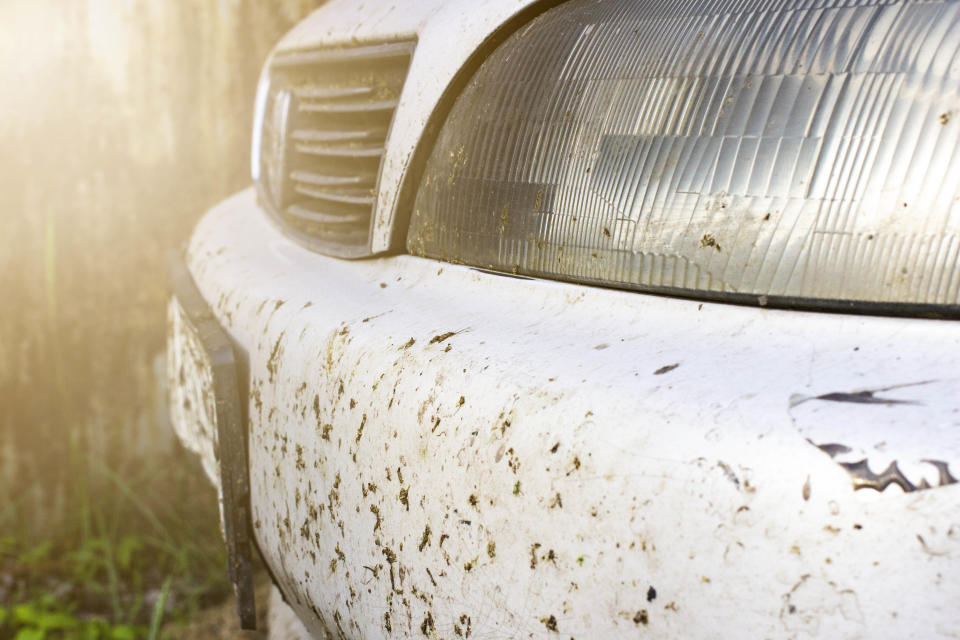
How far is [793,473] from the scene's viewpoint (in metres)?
0.61

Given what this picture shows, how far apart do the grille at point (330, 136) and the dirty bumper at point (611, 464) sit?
0.91 ft

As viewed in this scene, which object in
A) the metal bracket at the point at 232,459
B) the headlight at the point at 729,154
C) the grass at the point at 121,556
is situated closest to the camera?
the headlight at the point at 729,154

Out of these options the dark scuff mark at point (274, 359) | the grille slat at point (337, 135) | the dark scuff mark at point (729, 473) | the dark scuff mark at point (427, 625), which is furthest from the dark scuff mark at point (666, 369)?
the grille slat at point (337, 135)

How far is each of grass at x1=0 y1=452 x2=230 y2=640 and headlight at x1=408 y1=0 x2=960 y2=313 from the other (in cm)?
186

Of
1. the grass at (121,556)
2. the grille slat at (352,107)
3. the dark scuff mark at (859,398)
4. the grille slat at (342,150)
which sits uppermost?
the grille slat at (352,107)

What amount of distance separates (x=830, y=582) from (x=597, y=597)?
19cm

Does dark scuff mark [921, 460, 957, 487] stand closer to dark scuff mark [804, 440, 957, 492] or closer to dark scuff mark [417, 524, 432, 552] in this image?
dark scuff mark [804, 440, 957, 492]

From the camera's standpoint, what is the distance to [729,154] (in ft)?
2.55

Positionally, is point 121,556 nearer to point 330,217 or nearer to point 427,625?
point 330,217

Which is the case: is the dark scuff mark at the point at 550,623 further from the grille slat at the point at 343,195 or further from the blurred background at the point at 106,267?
the blurred background at the point at 106,267

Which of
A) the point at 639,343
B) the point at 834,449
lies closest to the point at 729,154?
the point at 639,343

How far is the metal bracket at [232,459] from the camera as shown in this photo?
1218 mm

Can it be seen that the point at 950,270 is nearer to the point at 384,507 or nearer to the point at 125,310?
the point at 384,507

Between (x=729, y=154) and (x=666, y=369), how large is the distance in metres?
0.21
